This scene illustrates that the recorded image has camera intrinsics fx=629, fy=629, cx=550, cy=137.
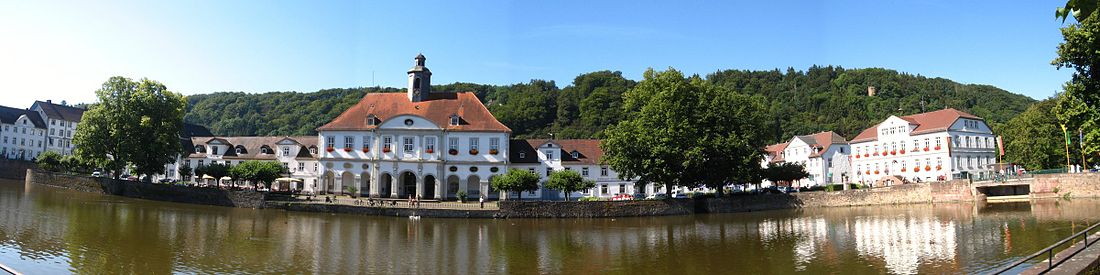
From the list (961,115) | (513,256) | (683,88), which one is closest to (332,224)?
(513,256)

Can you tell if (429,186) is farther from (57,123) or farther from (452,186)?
(57,123)

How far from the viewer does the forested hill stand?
10300cm

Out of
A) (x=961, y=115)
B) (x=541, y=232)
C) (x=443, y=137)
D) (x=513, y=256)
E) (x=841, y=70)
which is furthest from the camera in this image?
(x=841, y=70)

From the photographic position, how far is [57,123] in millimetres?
87188

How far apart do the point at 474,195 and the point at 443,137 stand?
529 centimetres

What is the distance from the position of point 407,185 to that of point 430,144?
15.1 ft

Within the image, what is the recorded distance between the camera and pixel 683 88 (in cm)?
4222

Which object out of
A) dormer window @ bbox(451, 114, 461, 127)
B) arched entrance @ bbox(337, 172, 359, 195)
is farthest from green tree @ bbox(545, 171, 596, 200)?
arched entrance @ bbox(337, 172, 359, 195)

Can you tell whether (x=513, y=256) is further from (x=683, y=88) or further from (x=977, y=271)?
(x=683, y=88)

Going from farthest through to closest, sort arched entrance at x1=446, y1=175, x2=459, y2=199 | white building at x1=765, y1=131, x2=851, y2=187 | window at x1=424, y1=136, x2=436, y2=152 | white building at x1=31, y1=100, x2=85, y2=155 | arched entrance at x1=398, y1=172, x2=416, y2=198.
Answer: white building at x1=31, y1=100, x2=85, y2=155, white building at x1=765, y1=131, x2=851, y2=187, arched entrance at x1=398, y1=172, x2=416, y2=198, arched entrance at x1=446, y1=175, x2=459, y2=199, window at x1=424, y1=136, x2=436, y2=152

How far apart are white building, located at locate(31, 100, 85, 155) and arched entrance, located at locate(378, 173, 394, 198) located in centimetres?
6180

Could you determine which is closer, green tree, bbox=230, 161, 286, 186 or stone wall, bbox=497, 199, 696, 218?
stone wall, bbox=497, 199, 696, 218

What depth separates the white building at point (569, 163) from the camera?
5303 centimetres

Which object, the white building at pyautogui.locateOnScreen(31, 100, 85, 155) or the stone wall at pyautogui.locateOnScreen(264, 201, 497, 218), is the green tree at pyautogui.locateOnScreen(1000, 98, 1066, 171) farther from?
the white building at pyautogui.locateOnScreen(31, 100, 85, 155)
